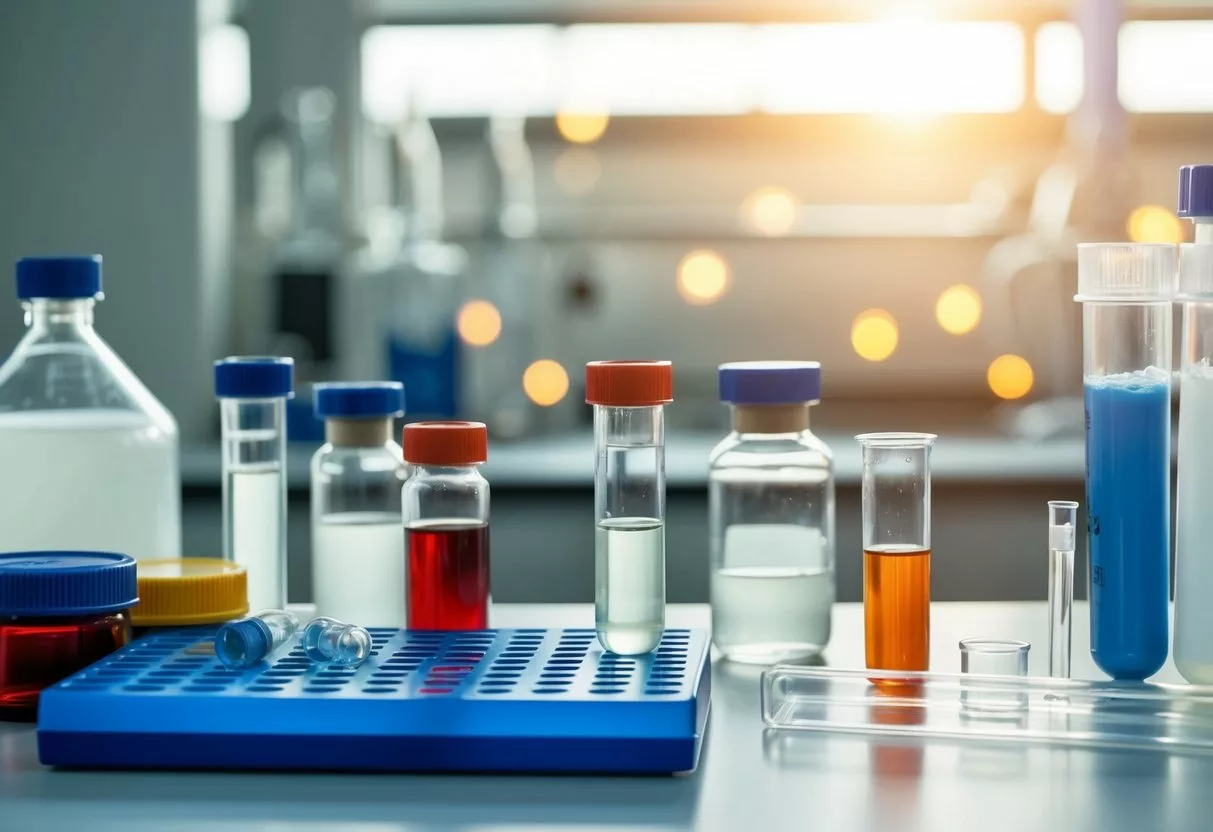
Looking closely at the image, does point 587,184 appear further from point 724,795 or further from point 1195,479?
point 724,795

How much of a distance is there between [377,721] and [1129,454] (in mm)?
502

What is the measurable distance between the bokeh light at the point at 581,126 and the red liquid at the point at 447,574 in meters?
1.94

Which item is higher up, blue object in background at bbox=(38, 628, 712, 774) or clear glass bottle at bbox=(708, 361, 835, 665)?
clear glass bottle at bbox=(708, 361, 835, 665)

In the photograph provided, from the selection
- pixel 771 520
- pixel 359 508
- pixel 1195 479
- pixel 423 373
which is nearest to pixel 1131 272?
pixel 1195 479

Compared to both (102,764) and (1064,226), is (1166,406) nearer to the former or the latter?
(102,764)

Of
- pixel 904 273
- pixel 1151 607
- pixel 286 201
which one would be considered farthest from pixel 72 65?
pixel 1151 607

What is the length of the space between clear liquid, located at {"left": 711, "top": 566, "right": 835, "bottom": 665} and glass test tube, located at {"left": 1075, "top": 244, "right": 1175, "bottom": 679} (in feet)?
0.74

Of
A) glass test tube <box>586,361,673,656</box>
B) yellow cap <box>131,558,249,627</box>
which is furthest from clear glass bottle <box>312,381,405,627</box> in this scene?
glass test tube <box>586,361,673,656</box>

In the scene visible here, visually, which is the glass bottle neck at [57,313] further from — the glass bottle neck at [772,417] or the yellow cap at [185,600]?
the glass bottle neck at [772,417]

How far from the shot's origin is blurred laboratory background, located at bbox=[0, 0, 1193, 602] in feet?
8.74

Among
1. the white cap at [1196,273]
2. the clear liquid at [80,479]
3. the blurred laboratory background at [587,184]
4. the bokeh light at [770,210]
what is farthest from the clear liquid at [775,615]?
the bokeh light at [770,210]

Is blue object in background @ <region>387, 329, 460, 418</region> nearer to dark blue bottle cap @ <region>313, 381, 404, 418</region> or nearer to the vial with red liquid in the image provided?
dark blue bottle cap @ <region>313, 381, 404, 418</region>

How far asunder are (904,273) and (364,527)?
1943mm

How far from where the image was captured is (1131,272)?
3.17 ft
